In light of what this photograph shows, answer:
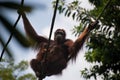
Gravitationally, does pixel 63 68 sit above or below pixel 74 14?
below

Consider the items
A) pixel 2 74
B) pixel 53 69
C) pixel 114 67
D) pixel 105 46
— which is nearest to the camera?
pixel 53 69

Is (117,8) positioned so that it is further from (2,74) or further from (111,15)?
(2,74)

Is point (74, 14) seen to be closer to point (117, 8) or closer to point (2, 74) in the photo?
point (117, 8)

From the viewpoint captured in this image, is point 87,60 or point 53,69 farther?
point 87,60

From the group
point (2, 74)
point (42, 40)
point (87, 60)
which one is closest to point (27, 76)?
point (2, 74)

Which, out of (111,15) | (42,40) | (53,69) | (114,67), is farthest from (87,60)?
(53,69)

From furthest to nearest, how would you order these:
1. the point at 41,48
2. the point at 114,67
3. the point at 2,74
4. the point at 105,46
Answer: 1. the point at 2,74
2. the point at 114,67
3. the point at 105,46
4. the point at 41,48

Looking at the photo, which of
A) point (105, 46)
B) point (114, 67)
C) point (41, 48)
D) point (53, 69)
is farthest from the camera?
point (114, 67)

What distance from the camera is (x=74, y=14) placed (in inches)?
290

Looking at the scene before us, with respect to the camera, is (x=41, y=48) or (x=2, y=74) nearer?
(x=41, y=48)

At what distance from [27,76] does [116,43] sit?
1027cm

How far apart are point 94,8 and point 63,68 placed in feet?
9.77

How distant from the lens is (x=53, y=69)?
17.2 ft

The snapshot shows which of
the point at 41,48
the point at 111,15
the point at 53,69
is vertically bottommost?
the point at 53,69
